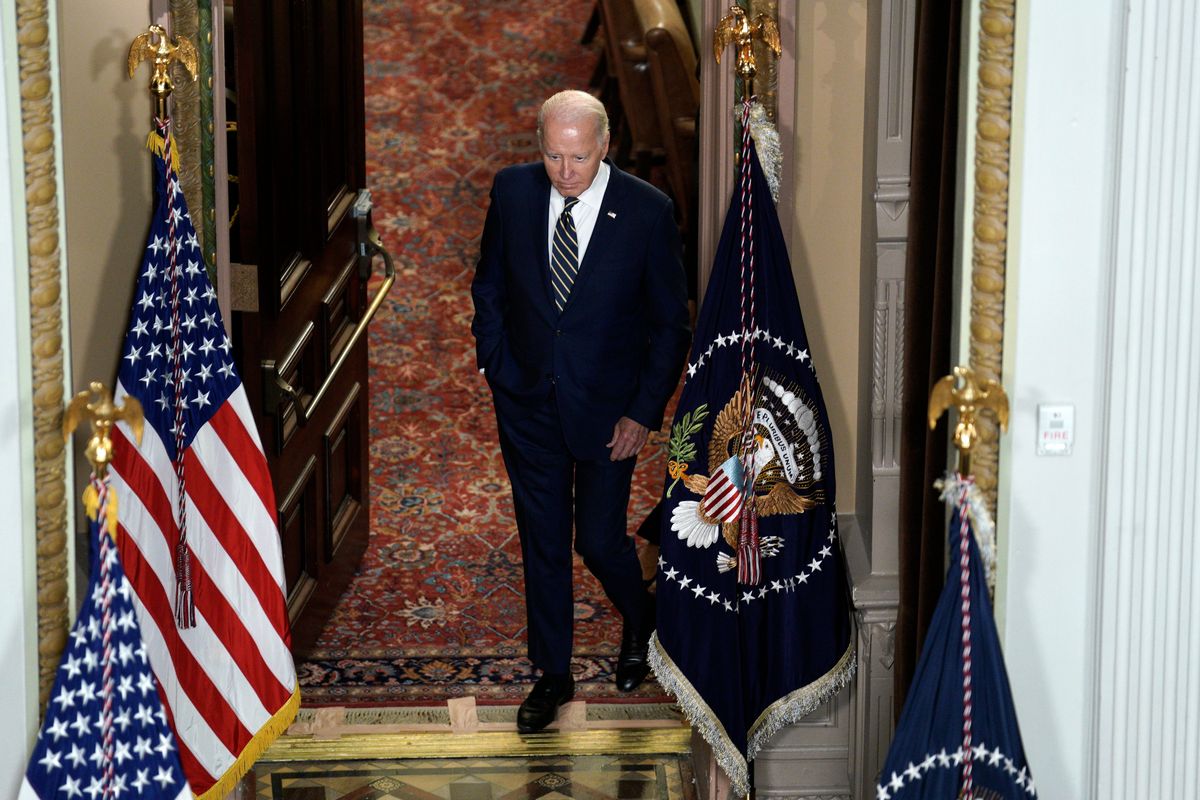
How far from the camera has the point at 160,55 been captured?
3445 millimetres

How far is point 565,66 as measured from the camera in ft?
34.3

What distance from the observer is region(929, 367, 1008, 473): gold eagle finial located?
2885 mm

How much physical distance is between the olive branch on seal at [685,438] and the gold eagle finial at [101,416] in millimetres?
1393

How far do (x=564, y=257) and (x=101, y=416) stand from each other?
5.44 feet

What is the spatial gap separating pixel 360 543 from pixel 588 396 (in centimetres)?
175

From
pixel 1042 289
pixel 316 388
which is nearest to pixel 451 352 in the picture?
pixel 316 388

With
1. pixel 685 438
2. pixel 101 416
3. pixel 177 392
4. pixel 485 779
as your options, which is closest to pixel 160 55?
pixel 177 392

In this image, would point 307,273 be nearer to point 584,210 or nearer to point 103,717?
point 584,210

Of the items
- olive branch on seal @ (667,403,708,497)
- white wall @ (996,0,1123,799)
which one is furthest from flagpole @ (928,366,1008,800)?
olive branch on seal @ (667,403,708,497)

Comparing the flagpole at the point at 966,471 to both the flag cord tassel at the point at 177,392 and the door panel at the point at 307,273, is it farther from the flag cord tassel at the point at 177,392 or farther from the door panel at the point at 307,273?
the door panel at the point at 307,273

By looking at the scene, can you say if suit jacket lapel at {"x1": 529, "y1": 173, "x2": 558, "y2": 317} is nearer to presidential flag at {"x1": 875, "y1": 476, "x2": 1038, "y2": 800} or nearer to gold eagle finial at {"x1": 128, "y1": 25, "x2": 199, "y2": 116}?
gold eagle finial at {"x1": 128, "y1": 25, "x2": 199, "y2": 116}

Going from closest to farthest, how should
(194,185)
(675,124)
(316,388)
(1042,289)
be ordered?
(1042,289)
(194,185)
(316,388)
(675,124)

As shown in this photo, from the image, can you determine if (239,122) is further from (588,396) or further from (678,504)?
(678,504)

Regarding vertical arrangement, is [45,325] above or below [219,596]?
above
